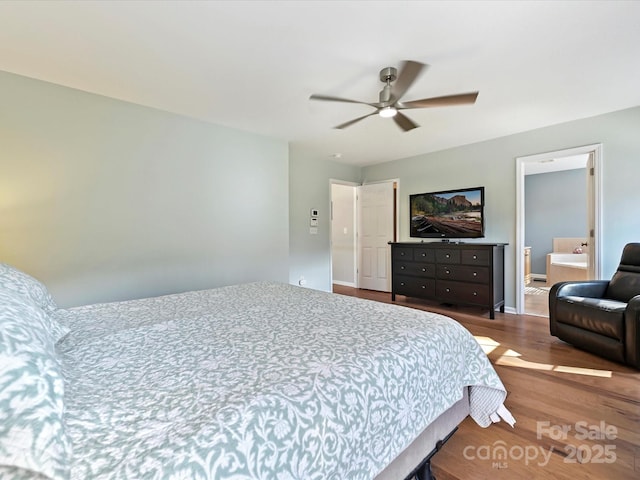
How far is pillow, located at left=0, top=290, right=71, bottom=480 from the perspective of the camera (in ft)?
1.78

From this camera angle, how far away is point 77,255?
2617 mm

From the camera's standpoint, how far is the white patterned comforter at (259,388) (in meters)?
0.67

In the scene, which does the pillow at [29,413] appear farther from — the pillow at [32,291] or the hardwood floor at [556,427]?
the hardwood floor at [556,427]

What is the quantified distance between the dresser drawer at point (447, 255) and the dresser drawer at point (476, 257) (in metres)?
0.07

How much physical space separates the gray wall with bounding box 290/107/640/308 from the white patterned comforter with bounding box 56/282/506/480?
311cm

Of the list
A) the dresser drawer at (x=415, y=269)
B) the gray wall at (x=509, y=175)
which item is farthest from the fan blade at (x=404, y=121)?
the dresser drawer at (x=415, y=269)

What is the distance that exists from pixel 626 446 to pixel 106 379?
243cm

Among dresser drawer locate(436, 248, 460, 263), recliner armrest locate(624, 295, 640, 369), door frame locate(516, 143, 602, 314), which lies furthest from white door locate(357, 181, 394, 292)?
recliner armrest locate(624, 295, 640, 369)

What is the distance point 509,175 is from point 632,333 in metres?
2.36

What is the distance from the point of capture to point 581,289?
2.93 metres

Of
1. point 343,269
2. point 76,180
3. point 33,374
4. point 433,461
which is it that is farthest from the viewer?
point 343,269

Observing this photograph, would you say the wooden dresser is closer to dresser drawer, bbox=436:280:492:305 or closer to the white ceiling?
dresser drawer, bbox=436:280:492:305

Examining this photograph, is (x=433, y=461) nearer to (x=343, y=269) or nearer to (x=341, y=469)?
(x=341, y=469)

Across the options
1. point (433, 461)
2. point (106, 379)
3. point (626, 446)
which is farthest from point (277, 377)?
point (626, 446)
